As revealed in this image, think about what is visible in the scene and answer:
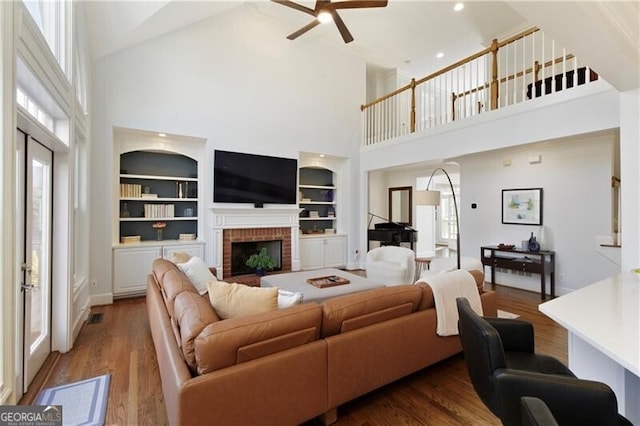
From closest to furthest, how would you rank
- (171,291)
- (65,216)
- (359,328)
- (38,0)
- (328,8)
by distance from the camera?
(359,328) < (171,291) < (38,0) < (65,216) < (328,8)

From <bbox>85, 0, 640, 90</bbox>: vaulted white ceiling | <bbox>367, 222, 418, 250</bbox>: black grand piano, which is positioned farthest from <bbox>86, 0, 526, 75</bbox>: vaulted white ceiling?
<bbox>367, 222, 418, 250</bbox>: black grand piano

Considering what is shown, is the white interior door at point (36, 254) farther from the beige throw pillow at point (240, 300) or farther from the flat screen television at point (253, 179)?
the flat screen television at point (253, 179)

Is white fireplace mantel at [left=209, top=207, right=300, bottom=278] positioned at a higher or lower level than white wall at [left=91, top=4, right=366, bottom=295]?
lower

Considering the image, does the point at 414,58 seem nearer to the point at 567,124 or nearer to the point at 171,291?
Result: the point at 567,124

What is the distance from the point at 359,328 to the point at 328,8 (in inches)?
140

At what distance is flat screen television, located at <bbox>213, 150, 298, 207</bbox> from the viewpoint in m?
5.49

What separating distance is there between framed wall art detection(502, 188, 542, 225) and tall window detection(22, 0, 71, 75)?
21.1 ft

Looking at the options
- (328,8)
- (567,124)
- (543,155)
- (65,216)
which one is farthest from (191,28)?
(543,155)

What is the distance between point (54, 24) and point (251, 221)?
3.78 meters

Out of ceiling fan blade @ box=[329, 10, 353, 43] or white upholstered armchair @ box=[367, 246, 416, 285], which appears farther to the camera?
white upholstered armchair @ box=[367, 246, 416, 285]

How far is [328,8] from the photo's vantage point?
356 cm

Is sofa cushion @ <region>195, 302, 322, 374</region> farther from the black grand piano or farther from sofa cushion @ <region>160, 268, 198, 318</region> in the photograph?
the black grand piano

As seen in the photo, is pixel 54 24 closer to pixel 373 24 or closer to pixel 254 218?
pixel 254 218

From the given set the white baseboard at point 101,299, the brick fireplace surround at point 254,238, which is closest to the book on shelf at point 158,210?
the brick fireplace surround at point 254,238
